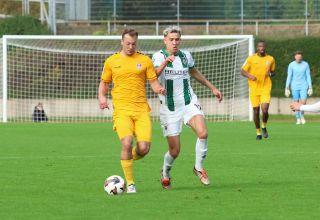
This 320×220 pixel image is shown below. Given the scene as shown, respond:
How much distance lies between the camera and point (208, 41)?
3638 cm

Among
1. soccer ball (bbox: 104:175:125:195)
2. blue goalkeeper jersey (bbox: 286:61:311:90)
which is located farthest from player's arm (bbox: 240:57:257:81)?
soccer ball (bbox: 104:175:125:195)

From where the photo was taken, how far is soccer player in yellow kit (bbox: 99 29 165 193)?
12211 mm

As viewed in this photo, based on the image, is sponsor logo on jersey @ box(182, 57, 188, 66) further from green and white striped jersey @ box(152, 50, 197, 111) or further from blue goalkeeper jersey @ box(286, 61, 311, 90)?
blue goalkeeper jersey @ box(286, 61, 311, 90)

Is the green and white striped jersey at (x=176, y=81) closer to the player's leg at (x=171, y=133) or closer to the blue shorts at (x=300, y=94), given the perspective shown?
the player's leg at (x=171, y=133)

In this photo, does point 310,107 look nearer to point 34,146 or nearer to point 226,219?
point 226,219

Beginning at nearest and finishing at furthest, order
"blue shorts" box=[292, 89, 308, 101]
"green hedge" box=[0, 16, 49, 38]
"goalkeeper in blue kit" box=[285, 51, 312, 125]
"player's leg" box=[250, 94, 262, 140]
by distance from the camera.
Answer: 1. "player's leg" box=[250, 94, 262, 140]
2. "goalkeeper in blue kit" box=[285, 51, 312, 125]
3. "blue shorts" box=[292, 89, 308, 101]
4. "green hedge" box=[0, 16, 49, 38]

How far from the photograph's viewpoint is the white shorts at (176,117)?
42.1ft

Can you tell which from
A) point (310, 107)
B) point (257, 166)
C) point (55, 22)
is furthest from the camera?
point (55, 22)

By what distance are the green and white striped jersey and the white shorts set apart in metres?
0.06

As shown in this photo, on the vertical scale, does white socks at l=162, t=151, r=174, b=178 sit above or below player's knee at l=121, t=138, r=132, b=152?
below

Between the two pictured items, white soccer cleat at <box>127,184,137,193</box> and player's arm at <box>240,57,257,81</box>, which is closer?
white soccer cleat at <box>127,184,137,193</box>

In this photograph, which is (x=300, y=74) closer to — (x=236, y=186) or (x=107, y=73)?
(x=236, y=186)

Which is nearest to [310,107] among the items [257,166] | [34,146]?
[257,166]

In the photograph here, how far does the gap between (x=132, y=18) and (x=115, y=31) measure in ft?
3.78
